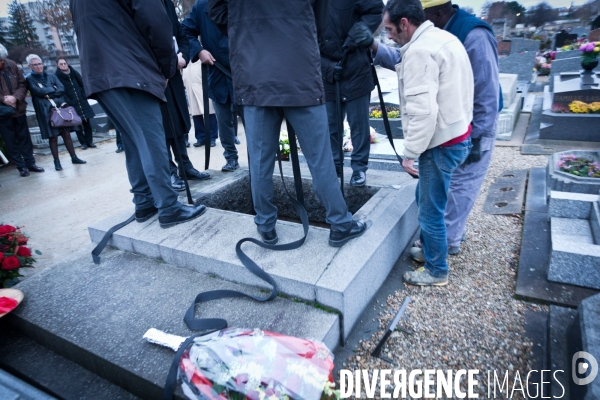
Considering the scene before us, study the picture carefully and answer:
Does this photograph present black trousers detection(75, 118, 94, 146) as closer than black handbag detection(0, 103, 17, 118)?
No

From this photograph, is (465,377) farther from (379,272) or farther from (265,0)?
(265,0)

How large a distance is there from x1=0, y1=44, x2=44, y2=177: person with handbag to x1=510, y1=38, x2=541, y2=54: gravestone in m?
15.9

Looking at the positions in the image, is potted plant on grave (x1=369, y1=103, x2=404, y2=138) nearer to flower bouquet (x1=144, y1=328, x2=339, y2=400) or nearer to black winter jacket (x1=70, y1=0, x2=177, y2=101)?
black winter jacket (x1=70, y1=0, x2=177, y2=101)

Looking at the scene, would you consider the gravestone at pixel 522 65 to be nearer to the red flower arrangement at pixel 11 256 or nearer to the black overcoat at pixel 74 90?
the black overcoat at pixel 74 90

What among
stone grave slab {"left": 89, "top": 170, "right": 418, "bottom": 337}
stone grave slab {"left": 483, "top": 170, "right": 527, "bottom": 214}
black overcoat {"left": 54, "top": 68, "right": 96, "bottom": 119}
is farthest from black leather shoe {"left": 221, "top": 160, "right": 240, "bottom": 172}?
black overcoat {"left": 54, "top": 68, "right": 96, "bottom": 119}

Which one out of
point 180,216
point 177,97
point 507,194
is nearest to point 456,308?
point 180,216

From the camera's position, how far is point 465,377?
1869 mm

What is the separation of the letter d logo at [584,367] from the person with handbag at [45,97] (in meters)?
7.86

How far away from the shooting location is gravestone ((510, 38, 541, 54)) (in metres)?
14.2

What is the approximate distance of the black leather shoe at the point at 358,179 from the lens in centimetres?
345

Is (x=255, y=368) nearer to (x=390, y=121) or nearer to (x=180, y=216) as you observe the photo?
(x=180, y=216)

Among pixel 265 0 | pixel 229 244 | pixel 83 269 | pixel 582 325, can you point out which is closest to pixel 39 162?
pixel 83 269

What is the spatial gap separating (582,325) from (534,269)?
1.02 metres

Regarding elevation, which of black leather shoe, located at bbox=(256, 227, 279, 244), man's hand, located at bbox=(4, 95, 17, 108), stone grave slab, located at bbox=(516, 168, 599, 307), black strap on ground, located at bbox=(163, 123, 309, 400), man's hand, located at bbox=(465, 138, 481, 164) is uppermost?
man's hand, located at bbox=(4, 95, 17, 108)
